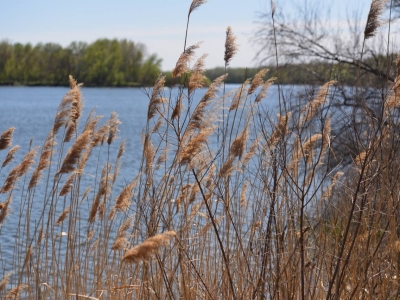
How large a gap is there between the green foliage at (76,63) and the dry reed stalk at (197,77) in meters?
76.2

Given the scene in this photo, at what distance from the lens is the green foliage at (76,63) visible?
8050 centimetres

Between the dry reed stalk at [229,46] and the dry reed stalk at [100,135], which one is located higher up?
the dry reed stalk at [229,46]

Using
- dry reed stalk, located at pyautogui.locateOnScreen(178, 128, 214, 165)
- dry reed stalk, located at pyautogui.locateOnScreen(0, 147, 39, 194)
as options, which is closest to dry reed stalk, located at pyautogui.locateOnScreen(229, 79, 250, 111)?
dry reed stalk, located at pyautogui.locateOnScreen(178, 128, 214, 165)

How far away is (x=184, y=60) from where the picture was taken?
3229 millimetres

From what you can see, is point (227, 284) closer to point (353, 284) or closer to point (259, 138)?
point (353, 284)

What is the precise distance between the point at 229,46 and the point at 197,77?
55 centimetres

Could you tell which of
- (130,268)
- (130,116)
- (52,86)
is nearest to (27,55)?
(52,86)

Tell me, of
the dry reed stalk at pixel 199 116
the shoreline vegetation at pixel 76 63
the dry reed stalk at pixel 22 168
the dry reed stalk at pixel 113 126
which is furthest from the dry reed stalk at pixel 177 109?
the shoreline vegetation at pixel 76 63

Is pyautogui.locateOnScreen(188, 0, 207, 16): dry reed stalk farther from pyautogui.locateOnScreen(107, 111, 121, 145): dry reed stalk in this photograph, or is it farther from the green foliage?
the green foliage

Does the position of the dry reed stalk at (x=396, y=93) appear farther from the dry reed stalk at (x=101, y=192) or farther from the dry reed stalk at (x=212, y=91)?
the dry reed stalk at (x=101, y=192)

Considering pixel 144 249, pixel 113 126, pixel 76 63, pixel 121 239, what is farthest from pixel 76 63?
pixel 144 249

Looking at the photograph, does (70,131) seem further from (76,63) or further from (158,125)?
(76,63)

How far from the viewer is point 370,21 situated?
2877 millimetres

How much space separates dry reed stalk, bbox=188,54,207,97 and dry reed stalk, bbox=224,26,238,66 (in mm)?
389
